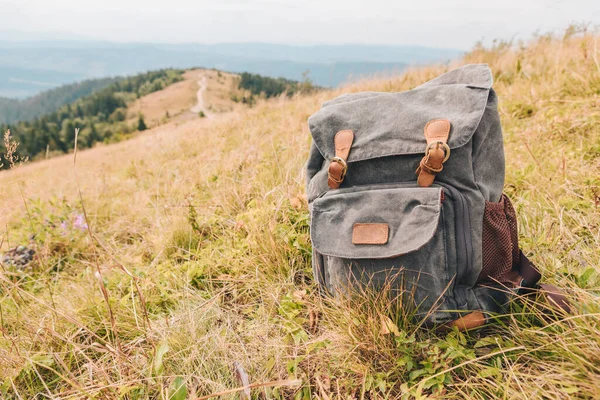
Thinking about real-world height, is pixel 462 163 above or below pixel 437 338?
above

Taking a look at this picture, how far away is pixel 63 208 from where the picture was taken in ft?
11.6

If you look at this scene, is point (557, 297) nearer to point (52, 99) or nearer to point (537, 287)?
point (537, 287)

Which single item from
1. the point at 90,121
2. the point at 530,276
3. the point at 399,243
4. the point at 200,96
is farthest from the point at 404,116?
the point at 200,96

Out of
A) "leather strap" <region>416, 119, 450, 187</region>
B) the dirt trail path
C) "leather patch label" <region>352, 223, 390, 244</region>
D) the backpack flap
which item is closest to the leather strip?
"leather patch label" <region>352, 223, 390, 244</region>

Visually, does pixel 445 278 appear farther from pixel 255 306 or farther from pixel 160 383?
pixel 160 383

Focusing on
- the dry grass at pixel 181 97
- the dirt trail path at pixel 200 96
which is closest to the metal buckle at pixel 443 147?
the dry grass at pixel 181 97

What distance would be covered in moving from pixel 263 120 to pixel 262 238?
183 inches

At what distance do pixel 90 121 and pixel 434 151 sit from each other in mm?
84275

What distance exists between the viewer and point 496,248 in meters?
1.60

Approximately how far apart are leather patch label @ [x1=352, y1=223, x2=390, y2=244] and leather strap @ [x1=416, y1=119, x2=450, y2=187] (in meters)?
0.26

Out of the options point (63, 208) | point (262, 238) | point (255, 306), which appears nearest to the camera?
point (255, 306)

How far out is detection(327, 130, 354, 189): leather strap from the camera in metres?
1.71

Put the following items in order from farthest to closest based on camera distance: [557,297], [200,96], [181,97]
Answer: [181,97] < [200,96] < [557,297]

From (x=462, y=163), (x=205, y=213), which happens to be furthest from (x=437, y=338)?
(x=205, y=213)
